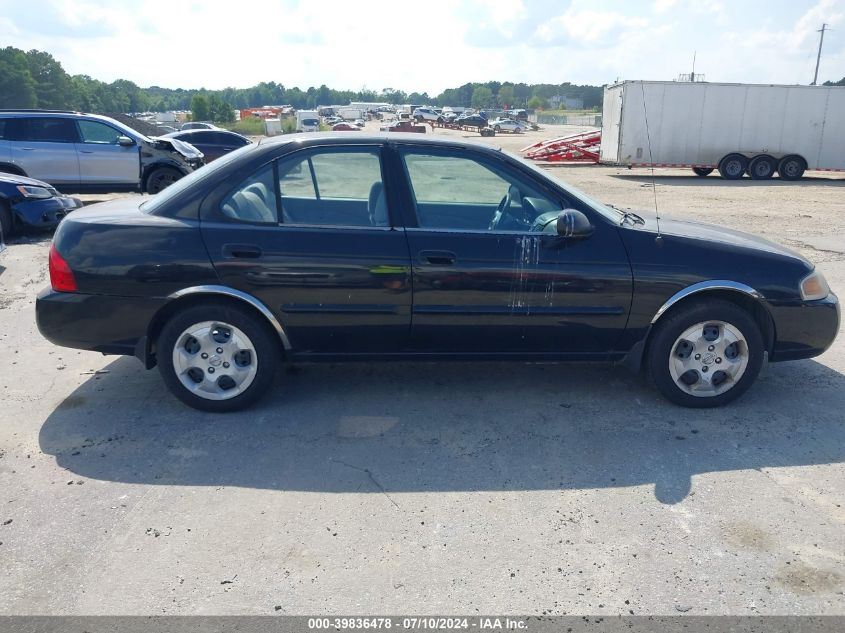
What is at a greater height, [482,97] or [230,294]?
[482,97]

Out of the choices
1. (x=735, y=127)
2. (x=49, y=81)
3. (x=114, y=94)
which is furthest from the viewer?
(x=114, y=94)

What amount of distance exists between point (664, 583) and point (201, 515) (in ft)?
6.93

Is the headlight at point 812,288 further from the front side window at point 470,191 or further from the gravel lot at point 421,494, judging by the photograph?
the front side window at point 470,191

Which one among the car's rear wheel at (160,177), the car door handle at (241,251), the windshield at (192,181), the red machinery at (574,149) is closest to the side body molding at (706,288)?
the car door handle at (241,251)

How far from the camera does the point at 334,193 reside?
467 centimetres

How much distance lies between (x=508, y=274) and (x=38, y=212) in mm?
8054

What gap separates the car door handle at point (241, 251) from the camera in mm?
4246

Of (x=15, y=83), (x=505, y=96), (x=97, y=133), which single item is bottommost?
(x=97, y=133)

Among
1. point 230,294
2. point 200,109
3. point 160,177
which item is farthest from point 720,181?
point 200,109

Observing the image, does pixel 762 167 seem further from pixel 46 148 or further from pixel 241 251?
pixel 241 251

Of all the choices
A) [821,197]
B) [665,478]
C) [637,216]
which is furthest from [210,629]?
[821,197]

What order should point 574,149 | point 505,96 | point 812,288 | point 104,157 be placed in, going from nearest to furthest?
1. point 812,288
2. point 104,157
3. point 574,149
4. point 505,96

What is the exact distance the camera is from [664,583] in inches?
118

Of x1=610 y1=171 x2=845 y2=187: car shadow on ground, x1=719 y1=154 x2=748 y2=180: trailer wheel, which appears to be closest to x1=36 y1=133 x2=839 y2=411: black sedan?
x1=610 y1=171 x2=845 y2=187: car shadow on ground
